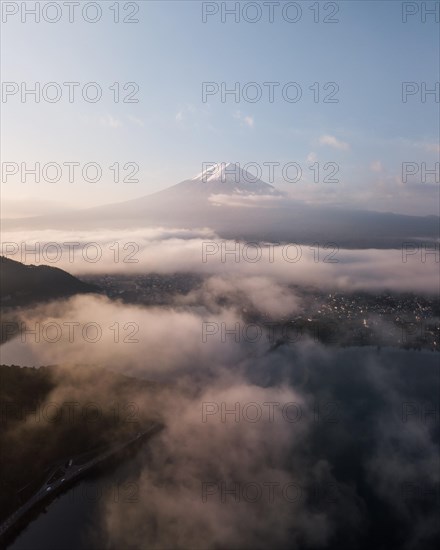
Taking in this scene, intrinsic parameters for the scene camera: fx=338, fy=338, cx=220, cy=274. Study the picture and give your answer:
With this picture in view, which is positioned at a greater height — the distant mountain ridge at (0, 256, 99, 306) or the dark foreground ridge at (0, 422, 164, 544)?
the distant mountain ridge at (0, 256, 99, 306)

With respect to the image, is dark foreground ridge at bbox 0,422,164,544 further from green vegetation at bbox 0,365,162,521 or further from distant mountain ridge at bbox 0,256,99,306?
distant mountain ridge at bbox 0,256,99,306

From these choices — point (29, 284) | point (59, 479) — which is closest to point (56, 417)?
point (59, 479)

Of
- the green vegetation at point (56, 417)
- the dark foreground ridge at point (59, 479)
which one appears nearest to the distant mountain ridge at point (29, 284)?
the green vegetation at point (56, 417)

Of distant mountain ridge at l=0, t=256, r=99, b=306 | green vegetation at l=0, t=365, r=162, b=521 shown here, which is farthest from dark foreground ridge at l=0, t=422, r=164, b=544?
distant mountain ridge at l=0, t=256, r=99, b=306

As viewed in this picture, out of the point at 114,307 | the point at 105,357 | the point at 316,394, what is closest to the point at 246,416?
the point at 316,394

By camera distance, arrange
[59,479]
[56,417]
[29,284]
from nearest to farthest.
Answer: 1. [59,479]
2. [56,417]
3. [29,284]

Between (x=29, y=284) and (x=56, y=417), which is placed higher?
(x=29, y=284)

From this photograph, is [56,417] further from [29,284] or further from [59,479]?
[29,284]

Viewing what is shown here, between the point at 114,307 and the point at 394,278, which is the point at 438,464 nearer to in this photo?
the point at 114,307

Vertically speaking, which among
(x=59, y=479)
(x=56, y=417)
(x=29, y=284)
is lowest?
(x=59, y=479)
